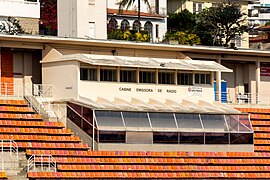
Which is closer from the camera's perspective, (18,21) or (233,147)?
(233,147)

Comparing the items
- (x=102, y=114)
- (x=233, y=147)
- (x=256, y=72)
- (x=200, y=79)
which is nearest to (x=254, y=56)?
(x=256, y=72)

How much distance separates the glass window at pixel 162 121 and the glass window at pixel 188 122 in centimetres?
37

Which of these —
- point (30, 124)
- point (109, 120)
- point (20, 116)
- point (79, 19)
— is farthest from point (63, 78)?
point (79, 19)

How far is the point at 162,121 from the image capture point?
1998 inches

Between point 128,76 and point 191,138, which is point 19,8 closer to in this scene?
point 128,76

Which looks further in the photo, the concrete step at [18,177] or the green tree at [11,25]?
the green tree at [11,25]

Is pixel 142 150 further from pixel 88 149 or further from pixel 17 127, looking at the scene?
pixel 17 127

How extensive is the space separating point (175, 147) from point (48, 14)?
3687 cm

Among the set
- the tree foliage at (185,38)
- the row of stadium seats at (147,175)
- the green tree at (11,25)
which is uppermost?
the green tree at (11,25)

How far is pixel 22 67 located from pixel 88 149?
9.36m

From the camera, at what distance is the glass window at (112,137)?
1917 inches

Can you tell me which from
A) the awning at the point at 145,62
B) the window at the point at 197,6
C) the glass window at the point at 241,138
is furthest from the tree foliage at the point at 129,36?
the glass window at the point at 241,138

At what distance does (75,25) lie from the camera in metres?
65.5

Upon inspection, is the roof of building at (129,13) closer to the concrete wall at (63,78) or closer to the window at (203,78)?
the window at (203,78)
